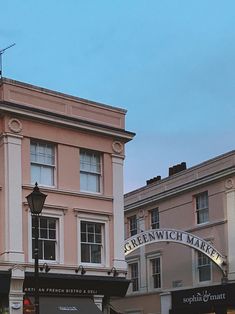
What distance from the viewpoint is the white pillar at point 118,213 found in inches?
1144

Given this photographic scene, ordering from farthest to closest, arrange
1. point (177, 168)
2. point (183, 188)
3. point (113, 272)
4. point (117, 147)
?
point (177, 168)
point (183, 188)
point (117, 147)
point (113, 272)

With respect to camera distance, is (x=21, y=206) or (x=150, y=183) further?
(x=150, y=183)

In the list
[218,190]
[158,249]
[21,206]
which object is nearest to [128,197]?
[158,249]

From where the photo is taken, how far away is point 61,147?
28344 mm

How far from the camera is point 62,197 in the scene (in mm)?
27922

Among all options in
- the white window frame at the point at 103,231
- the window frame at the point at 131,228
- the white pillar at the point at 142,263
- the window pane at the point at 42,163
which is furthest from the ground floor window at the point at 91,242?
the window frame at the point at 131,228

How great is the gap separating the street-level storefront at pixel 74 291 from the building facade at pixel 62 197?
4 centimetres

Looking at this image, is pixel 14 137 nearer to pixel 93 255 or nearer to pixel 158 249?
pixel 93 255

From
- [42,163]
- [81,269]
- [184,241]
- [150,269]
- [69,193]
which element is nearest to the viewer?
[81,269]

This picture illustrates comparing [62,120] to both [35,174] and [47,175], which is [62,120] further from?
[35,174]

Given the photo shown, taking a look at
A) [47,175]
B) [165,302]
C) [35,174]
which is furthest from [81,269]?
[165,302]

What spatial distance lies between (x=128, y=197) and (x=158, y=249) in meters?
4.48

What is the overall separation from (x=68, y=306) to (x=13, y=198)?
4.52 m

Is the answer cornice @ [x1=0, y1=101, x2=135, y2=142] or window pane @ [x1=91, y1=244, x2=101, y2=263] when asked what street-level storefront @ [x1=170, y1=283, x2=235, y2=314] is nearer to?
window pane @ [x1=91, y1=244, x2=101, y2=263]
